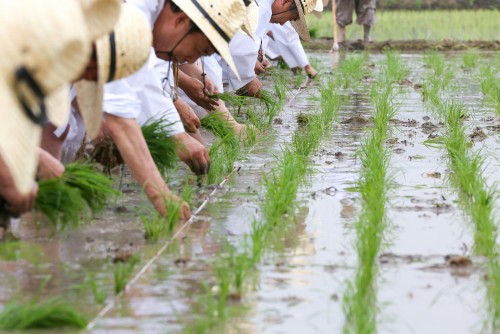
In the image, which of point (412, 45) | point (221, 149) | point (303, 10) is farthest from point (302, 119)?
point (412, 45)

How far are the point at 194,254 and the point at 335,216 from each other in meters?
0.92

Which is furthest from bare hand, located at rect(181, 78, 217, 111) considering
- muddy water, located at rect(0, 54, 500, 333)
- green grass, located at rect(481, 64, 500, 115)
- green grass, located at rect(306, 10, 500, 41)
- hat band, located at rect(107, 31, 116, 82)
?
green grass, located at rect(306, 10, 500, 41)

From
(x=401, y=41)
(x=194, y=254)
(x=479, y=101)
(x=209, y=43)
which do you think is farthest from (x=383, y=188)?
(x=401, y=41)

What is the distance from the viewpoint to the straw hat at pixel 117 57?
4.27 meters

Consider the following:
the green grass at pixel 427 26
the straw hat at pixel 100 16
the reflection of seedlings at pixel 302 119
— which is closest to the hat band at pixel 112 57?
the straw hat at pixel 100 16

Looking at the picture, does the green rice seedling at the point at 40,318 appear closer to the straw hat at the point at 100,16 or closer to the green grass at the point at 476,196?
the straw hat at the point at 100,16

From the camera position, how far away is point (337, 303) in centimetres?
382

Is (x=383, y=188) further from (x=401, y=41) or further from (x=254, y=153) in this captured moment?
(x=401, y=41)

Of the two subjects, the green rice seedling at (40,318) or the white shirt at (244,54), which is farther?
the white shirt at (244,54)

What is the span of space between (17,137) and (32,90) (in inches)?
5.4

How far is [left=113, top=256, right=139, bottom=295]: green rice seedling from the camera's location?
12.8 ft

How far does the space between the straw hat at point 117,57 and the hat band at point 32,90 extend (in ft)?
2.80

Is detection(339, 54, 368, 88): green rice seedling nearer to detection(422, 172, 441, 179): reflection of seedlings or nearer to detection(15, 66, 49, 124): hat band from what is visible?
detection(422, 172, 441, 179): reflection of seedlings

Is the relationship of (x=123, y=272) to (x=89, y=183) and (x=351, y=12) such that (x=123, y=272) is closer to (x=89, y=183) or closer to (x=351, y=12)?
(x=89, y=183)
